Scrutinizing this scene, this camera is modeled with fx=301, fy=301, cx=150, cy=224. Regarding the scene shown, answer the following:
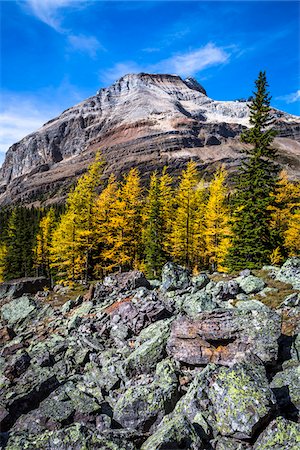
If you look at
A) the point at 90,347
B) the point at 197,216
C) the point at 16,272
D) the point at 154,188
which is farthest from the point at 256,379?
the point at 16,272

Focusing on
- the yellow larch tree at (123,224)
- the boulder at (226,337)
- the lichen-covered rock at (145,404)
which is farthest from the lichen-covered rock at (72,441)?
the yellow larch tree at (123,224)

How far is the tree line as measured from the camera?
2477cm

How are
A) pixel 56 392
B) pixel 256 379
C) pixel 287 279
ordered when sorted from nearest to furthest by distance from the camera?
1. pixel 256 379
2. pixel 56 392
3. pixel 287 279

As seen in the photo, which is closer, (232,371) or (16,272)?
(232,371)

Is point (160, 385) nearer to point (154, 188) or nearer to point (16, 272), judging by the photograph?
point (154, 188)

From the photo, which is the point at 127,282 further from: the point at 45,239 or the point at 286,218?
the point at 45,239

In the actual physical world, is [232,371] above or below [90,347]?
above

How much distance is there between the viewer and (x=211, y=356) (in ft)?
32.9

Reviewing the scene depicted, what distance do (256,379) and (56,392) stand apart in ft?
21.2

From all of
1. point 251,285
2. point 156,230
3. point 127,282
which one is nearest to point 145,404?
point 251,285

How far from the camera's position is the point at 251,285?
15.9 meters

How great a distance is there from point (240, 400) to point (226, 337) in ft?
10.4

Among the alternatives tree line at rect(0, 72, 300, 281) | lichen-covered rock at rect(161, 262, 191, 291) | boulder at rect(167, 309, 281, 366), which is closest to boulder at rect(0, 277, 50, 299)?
tree line at rect(0, 72, 300, 281)

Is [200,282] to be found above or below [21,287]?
above
